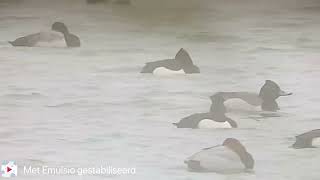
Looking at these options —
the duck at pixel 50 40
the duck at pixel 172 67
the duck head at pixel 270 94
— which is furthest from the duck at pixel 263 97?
the duck at pixel 50 40

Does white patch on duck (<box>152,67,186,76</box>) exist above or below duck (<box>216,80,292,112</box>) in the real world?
above

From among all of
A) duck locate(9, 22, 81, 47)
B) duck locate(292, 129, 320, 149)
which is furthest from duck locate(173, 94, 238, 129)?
duck locate(9, 22, 81, 47)

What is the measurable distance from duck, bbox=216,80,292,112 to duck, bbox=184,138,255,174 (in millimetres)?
144

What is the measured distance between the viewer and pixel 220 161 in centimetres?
104

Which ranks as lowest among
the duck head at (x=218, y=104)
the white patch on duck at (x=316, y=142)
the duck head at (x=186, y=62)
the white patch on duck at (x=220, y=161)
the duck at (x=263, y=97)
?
the white patch on duck at (x=220, y=161)

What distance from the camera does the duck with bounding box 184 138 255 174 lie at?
1035 mm

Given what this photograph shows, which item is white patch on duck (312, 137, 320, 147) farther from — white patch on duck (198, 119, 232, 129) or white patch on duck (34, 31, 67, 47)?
white patch on duck (34, 31, 67, 47)

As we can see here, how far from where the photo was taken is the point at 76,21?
1.46 metres

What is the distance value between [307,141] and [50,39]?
559 millimetres

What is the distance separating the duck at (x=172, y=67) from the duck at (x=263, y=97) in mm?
102

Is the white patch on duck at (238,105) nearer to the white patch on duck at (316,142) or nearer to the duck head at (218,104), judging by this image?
the duck head at (218,104)

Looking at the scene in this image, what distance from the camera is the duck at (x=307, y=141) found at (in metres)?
1.08

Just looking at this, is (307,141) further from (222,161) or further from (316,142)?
(222,161)

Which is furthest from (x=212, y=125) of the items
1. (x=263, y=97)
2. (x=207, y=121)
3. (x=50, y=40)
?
(x=50, y=40)
